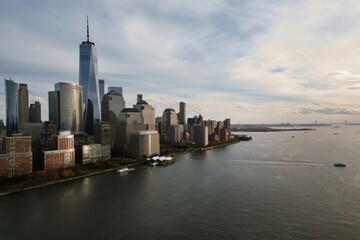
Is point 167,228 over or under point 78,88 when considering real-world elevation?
under

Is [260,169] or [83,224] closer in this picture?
[83,224]

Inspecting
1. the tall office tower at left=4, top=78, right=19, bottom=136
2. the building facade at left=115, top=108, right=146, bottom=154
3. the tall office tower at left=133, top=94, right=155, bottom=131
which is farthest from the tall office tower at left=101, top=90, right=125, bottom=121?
the tall office tower at left=4, top=78, right=19, bottom=136

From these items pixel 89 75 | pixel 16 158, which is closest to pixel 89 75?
pixel 89 75

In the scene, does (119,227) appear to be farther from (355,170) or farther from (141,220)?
(355,170)

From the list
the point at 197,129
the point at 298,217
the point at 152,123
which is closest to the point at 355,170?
the point at 298,217

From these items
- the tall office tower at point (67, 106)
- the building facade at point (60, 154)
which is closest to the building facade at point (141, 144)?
the building facade at point (60, 154)

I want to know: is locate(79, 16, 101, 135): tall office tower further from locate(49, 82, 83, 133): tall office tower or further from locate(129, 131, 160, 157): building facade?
locate(129, 131, 160, 157): building facade

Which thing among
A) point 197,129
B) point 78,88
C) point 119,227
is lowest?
point 119,227
